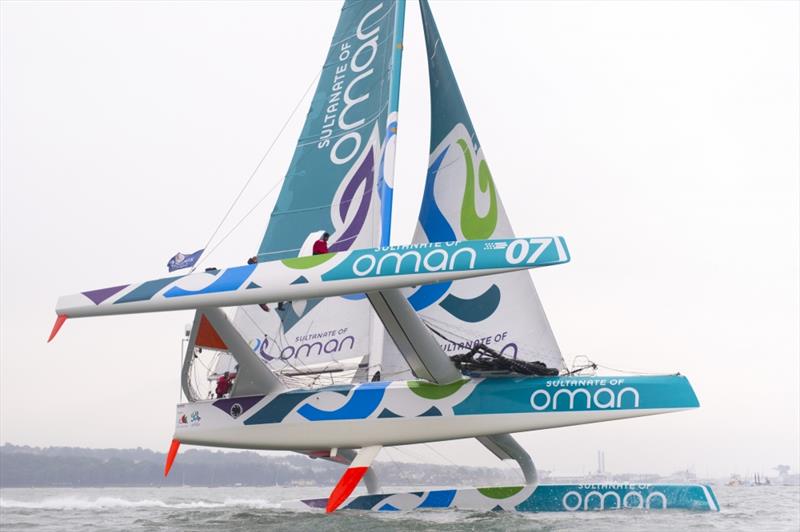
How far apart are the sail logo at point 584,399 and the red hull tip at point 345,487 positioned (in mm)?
1968

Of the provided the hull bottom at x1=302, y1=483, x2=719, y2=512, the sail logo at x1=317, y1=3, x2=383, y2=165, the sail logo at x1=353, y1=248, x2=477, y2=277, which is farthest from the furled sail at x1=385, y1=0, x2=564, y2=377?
the sail logo at x1=353, y1=248, x2=477, y2=277

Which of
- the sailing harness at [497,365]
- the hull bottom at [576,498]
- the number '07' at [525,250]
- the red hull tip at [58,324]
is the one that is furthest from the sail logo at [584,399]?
the red hull tip at [58,324]

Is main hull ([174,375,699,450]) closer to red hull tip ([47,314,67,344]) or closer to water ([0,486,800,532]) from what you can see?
water ([0,486,800,532])

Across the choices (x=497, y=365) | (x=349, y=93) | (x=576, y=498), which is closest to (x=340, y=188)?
(x=349, y=93)

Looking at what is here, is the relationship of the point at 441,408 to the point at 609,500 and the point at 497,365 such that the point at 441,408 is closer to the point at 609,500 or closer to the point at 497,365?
the point at 497,365

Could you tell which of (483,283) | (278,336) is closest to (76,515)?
(278,336)

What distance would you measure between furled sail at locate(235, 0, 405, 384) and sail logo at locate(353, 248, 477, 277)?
3085 millimetres

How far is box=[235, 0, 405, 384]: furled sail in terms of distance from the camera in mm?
11133

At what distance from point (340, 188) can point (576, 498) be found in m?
5.17

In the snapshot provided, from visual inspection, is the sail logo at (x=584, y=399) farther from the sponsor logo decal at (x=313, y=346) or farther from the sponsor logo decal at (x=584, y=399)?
the sponsor logo decal at (x=313, y=346)

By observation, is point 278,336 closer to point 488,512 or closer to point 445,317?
point 445,317

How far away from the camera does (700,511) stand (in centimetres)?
972

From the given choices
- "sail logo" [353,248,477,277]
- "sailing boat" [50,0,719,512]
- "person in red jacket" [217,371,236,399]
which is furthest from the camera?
"person in red jacket" [217,371,236,399]

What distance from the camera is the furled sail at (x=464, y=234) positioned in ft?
34.3
